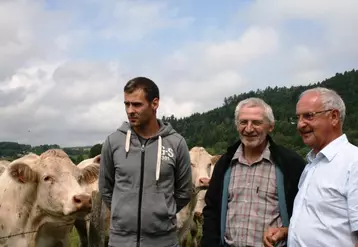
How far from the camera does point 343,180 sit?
131 inches

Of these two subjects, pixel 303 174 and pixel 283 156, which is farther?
pixel 283 156

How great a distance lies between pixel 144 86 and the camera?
14.6ft

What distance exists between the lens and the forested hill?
77.3 meters

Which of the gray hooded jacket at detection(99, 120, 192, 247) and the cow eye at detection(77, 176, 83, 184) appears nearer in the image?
the gray hooded jacket at detection(99, 120, 192, 247)

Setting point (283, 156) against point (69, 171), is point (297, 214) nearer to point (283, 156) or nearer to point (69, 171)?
point (283, 156)

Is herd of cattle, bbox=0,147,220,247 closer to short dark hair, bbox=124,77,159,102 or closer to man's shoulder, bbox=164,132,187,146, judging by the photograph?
man's shoulder, bbox=164,132,187,146

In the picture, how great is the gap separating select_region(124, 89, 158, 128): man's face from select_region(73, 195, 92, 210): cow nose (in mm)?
1775

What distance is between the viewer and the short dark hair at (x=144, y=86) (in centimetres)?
445

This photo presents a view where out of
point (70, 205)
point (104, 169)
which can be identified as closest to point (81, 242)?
point (70, 205)

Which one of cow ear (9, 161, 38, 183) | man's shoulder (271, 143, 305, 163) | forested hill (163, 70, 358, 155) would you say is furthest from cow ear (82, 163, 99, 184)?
forested hill (163, 70, 358, 155)

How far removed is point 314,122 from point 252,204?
90 cm

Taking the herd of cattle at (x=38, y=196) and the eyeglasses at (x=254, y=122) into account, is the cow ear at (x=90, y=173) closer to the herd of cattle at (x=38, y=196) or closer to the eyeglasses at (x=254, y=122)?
the herd of cattle at (x=38, y=196)

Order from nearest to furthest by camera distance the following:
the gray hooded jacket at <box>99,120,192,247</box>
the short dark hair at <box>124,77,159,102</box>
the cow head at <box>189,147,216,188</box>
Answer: the gray hooded jacket at <box>99,120,192,247</box> < the short dark hair at <box>124,77,159,102</box> < the cow head at <box>189,147,216,188</box>

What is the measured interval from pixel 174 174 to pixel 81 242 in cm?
576
